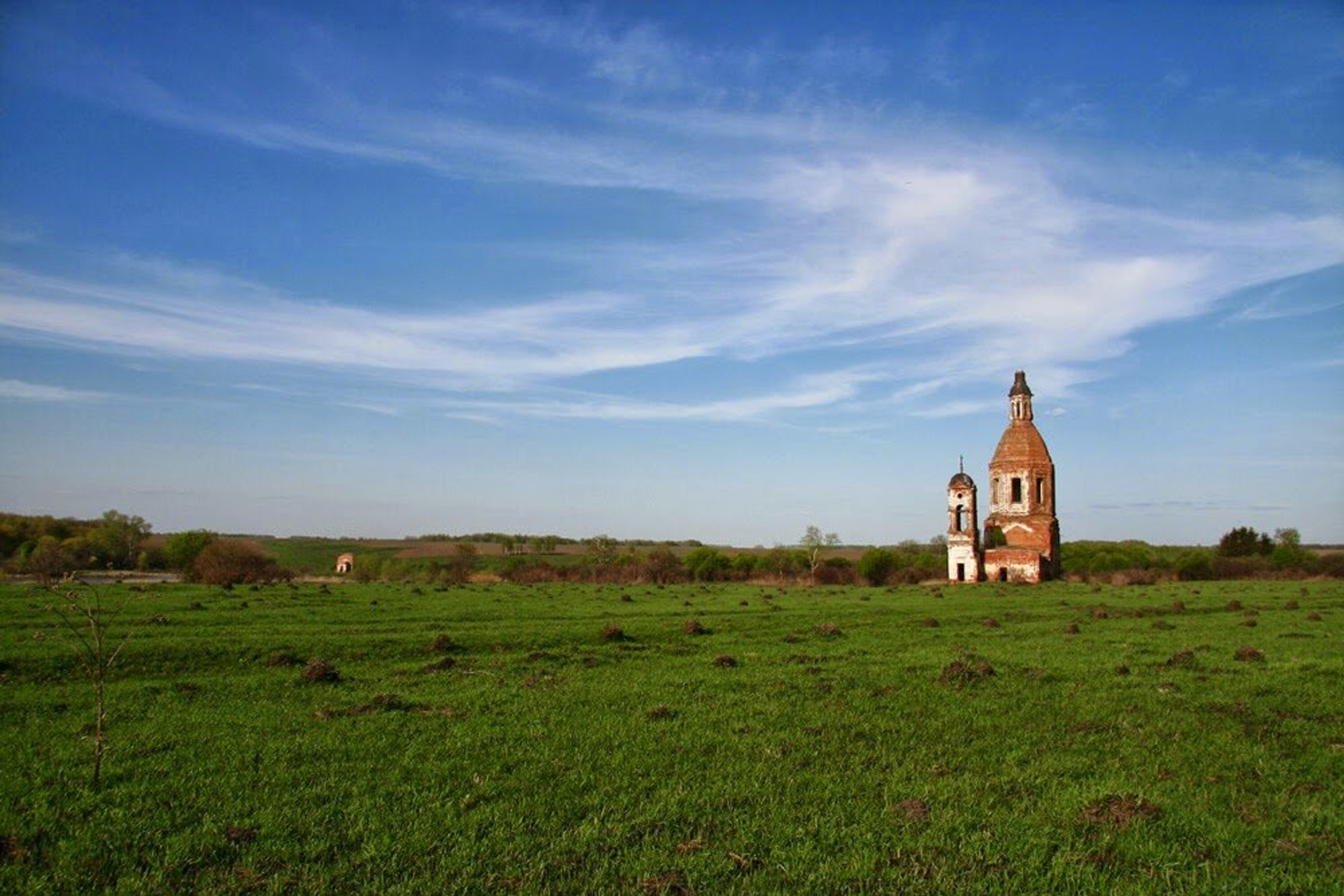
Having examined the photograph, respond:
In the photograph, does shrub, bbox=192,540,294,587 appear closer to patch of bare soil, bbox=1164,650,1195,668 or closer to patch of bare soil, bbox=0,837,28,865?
patch of bare soil, bbox=0,837,28,865

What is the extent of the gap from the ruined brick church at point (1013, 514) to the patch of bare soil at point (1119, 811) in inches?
2409

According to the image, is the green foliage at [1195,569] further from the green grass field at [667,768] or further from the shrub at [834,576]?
the green grass field at [667,768]

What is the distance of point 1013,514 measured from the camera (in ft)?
243

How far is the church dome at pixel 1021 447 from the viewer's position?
74500 mm

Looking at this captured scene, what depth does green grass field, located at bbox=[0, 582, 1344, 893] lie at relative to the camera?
8.17 metres

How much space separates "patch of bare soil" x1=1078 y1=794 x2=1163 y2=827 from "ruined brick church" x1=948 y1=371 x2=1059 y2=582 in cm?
6119

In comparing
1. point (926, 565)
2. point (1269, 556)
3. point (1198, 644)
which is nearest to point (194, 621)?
point (1198, 644)

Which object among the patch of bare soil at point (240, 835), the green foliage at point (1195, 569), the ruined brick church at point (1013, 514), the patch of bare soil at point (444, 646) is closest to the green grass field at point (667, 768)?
the patch of bare soil at point (240, 835)

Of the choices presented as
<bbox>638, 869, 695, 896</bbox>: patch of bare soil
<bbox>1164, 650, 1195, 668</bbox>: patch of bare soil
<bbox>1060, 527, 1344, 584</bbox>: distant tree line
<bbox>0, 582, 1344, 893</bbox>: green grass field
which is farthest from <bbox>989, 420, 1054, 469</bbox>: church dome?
<bbox>638, 869, 695, 896</bbox>: patch of bare soil

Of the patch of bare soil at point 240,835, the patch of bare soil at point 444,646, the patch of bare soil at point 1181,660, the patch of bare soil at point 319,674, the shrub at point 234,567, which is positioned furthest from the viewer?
the shrub at point 234,567

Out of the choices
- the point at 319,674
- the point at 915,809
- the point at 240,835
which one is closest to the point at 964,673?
the point at 915,809

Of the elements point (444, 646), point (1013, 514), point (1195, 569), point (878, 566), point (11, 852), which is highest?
point (1013, 514)

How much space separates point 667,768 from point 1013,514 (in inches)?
2745

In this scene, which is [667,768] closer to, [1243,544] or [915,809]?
[915,809]
